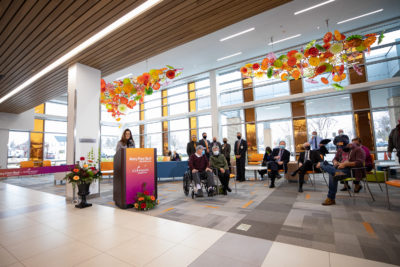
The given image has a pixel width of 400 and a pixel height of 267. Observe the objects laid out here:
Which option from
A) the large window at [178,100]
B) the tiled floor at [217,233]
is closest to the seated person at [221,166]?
the tiled floor at [217,233]

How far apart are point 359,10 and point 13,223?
9.66 metres

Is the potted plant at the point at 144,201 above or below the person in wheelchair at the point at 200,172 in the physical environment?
below

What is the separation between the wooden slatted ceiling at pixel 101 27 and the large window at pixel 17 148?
288 inches

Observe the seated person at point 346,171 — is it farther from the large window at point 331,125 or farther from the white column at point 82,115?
the white column at point 82,115

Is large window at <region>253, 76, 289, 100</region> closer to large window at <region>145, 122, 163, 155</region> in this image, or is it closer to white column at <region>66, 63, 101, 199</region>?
large window at <region>145, 122, 163, 155</region>

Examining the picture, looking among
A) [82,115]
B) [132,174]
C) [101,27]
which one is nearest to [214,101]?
[82,115]

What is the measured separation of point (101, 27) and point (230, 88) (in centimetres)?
716

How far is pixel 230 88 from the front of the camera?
9875mm

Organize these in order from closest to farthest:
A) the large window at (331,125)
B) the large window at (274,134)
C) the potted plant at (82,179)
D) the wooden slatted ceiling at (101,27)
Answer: the wooden slatted ceiling at (101,27) < the potted plant at (82,179) < the large window at (331,125) < the large window at (274,134)

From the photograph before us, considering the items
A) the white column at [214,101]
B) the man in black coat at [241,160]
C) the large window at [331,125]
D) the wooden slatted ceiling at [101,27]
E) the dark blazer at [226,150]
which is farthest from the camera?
the white column at [214,101]

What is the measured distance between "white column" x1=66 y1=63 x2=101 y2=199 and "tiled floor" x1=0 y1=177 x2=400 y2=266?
1409 mm

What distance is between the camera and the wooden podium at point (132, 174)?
350 centimetres

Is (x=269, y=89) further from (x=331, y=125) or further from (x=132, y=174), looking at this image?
(x=132, y=174)

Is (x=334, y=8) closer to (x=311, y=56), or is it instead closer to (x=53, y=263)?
(x=311, y=56)
